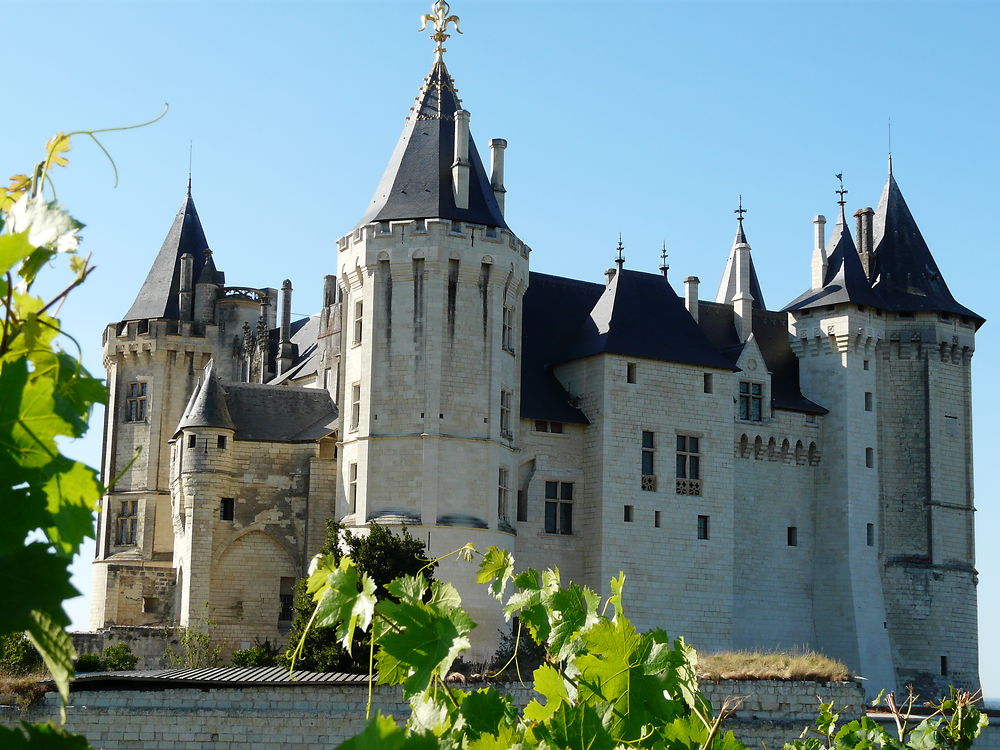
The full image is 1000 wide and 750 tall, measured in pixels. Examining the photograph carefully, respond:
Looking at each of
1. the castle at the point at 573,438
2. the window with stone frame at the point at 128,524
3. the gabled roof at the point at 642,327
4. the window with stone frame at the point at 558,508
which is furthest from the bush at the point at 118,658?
the gabled roof at the point at 642,327

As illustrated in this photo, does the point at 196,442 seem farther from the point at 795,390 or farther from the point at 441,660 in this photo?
the point at 441,660

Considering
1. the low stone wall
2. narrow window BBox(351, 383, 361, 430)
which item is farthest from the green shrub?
narrow window BBox(351, 383, 361, 430)

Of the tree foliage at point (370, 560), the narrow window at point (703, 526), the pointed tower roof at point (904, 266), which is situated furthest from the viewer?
the pointed tower roof at point (904, 266)

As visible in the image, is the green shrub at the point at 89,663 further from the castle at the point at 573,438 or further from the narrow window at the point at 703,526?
the narrow window at the point at 703,526

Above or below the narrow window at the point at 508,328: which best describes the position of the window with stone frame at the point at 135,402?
below

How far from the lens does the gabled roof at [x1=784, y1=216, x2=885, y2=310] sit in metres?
38.7

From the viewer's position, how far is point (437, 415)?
104 ft

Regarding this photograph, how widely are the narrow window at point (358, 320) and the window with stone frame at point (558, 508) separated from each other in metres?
5.98

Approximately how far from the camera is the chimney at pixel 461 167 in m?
33.0

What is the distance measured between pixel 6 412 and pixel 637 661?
264 centimetres

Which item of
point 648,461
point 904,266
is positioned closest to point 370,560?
point 648,461

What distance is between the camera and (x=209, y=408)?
34562 millimetres

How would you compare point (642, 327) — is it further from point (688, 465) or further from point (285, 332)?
point (285, 332)

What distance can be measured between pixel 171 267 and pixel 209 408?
10.2 m
